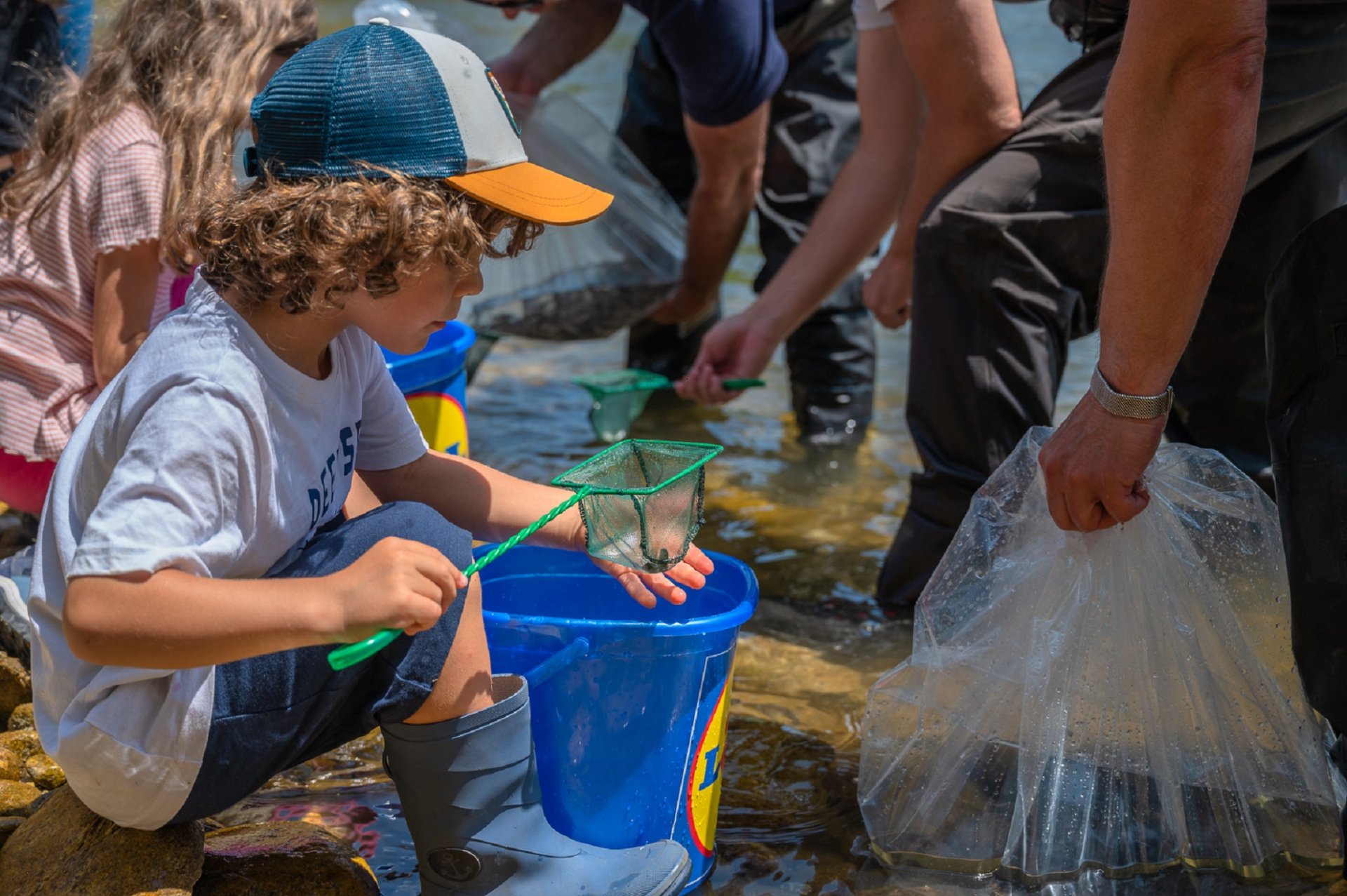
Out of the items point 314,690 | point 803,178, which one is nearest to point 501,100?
point 314,690

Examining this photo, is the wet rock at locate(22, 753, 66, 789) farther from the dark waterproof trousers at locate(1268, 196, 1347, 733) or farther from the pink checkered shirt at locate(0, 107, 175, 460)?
the dark waterproof trousers at locate(1268, 196, 1347, 733)

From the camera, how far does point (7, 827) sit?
172cm

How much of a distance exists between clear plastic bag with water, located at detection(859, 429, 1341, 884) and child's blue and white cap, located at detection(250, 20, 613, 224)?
2.79 feet

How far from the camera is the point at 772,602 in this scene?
2781mm

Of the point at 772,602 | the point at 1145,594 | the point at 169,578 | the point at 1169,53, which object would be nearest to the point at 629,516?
the point at 169,578

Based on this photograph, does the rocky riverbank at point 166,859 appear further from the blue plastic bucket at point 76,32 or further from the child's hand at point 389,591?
the blue plastic bucket at point 76,32

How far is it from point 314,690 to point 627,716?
1.29 feet

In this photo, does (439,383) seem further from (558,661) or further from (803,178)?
(803,178)

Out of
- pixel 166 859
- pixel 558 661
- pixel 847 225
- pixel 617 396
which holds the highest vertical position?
pixel 847 225

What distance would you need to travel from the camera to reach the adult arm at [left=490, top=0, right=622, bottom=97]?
338 cm

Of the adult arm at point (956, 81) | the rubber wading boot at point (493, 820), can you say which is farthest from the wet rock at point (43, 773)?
the adult arm at point (956, 81)

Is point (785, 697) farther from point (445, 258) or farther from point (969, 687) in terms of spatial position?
point (445, 258)

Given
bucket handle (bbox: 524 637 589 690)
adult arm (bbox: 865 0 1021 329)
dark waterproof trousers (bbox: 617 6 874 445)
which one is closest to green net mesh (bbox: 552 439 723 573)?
bucket handle (bbox: 524 637 589 690)

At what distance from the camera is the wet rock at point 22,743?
1962 mm
